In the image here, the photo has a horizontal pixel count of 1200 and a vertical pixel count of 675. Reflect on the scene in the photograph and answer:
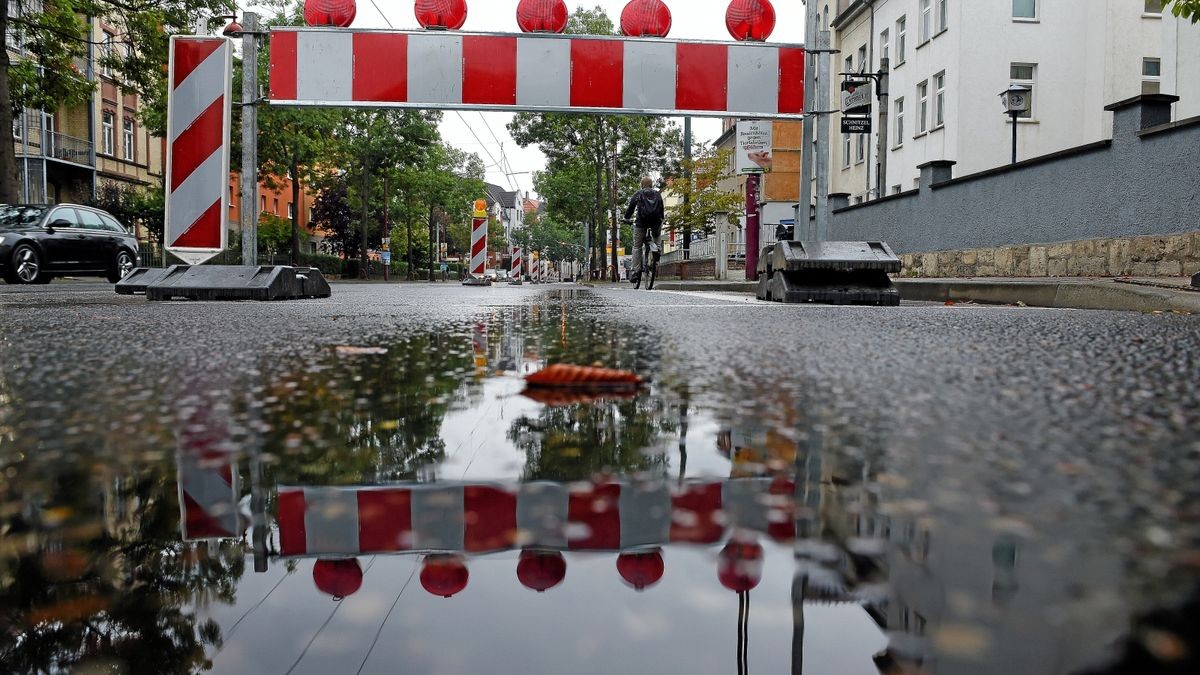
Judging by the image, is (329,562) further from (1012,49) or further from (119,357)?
(1012,49)

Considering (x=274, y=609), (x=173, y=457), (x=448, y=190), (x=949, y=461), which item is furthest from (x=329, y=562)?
(x=448, y=190)

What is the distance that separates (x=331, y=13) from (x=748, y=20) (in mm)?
4722

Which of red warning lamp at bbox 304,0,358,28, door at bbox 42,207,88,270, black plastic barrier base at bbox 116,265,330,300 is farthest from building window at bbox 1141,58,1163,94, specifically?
door at bbox 42,207,88,270

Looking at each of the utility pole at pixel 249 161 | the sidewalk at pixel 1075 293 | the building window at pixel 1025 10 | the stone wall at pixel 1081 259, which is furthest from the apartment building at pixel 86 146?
the sidewalk at pixel 1075 293

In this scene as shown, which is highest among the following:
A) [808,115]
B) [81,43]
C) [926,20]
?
[926,20]

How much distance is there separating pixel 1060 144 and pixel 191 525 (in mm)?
28667

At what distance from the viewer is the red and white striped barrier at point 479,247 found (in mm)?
26562

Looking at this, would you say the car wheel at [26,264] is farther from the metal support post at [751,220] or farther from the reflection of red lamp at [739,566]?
the metal support post at [751,220]

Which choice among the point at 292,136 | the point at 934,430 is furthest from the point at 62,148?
the point at 934,430

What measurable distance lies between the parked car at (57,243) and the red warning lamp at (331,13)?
7984mm

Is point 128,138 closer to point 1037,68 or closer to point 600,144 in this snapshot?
point 600,144

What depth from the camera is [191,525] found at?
1.23 metres

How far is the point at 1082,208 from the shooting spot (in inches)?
579

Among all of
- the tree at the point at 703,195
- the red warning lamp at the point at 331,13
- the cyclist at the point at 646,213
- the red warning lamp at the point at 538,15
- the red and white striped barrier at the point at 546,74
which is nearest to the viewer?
the red warning lamp at the point at 331,13
